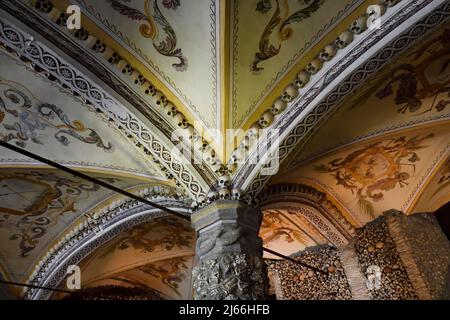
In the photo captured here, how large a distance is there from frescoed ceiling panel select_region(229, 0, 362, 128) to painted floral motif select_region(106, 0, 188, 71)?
0.63 metres

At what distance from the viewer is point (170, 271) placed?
28.9ft

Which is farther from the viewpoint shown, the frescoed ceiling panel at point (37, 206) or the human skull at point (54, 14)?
the frescoed ceiling panel at point (37, 206)

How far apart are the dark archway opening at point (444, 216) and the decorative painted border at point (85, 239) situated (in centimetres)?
449

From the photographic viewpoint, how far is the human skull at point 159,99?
4.34 meters

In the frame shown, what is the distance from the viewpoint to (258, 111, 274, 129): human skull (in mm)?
4250

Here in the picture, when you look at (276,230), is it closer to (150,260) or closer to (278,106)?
(150,260)

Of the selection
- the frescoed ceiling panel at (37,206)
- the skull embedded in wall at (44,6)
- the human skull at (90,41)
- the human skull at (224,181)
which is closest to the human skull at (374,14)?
the human skull at (224,181)

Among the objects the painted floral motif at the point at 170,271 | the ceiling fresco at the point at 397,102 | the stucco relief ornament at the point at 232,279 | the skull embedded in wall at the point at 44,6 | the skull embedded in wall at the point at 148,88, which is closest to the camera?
the stucco relief ornament at the point at 232,279

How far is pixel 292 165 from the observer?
5086mm

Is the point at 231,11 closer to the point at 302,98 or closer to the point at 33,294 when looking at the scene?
the point at 302,98

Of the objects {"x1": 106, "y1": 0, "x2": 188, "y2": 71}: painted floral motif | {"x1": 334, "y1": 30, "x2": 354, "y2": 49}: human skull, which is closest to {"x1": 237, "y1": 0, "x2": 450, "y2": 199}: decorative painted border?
{"x1": 334, "y1": 30, "x2": 354, "y2": 49}: human skull

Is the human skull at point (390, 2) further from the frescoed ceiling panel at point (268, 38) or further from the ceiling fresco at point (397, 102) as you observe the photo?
the ceiling fresco at point (397, 102)

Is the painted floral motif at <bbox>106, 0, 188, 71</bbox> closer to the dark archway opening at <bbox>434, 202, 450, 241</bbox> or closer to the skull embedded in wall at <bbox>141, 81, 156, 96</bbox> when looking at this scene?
the skull embedded in wall at <bbox>141, 81, 156, 96</bbox>
